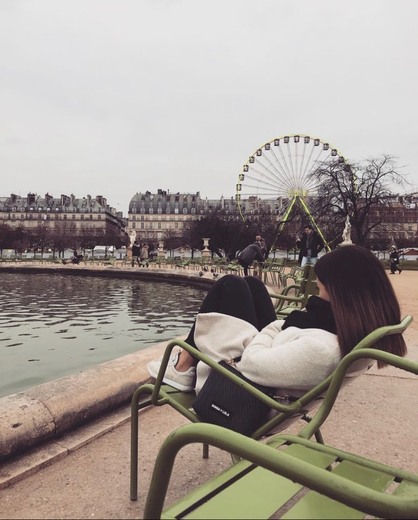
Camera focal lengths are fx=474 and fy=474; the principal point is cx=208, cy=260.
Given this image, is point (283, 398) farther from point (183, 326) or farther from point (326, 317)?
point (183, 326)

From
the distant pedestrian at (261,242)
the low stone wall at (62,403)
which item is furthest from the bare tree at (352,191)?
the low stone wall at (62,403)

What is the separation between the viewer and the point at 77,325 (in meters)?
8.32

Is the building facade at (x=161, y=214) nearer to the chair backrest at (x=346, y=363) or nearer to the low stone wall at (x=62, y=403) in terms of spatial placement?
the low stone wall at (x=62, y=403)

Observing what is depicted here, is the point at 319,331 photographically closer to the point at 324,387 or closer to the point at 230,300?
the point at 324,387

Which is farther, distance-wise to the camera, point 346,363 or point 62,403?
point 62,403

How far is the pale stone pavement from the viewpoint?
205cm

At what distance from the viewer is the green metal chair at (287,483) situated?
911 mm

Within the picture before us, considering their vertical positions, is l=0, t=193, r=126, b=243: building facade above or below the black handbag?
above

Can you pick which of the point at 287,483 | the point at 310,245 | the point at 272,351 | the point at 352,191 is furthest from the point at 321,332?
the point at 352,191

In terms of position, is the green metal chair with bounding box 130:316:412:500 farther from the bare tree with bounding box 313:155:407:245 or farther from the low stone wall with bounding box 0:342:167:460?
the bare tree with bounding box 313:155:407:245

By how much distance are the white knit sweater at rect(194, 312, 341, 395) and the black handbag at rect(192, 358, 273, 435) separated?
8cm

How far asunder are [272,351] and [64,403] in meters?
1.51

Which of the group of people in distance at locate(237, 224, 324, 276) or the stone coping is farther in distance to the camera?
the group of people in distance at locate(237, 224, 324, 276)

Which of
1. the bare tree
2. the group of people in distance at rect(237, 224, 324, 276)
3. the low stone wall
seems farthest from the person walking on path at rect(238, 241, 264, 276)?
the bare tree
